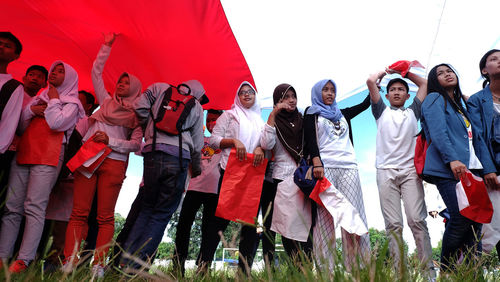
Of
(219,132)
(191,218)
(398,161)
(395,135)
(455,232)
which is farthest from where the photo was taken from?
(219,132)

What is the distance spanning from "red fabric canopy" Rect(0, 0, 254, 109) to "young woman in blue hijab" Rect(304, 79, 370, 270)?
1444 millimetres

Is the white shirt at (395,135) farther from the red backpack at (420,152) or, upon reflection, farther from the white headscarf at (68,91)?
the white headscarf at (68,91)

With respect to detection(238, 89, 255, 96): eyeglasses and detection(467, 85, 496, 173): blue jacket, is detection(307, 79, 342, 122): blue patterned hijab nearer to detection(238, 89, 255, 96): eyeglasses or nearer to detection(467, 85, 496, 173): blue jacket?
detection(238, 89, 255, 96): eyeglasses

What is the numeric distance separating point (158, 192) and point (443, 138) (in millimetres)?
2212

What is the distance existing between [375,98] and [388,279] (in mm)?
2908

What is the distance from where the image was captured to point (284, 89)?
3736 millimetres

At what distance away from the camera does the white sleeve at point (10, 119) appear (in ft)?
9.66

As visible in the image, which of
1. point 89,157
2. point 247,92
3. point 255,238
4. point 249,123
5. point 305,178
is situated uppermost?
point 247,92

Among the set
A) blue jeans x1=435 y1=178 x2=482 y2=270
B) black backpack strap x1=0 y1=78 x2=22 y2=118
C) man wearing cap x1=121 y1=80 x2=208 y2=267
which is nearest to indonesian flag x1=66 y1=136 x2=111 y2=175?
man wearing cap x1=121 y1=80 x2=208 y2=267

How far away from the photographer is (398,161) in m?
3.42

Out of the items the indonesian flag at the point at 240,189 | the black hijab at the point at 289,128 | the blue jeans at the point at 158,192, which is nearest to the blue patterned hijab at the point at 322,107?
the black hijab at the point at 289,128

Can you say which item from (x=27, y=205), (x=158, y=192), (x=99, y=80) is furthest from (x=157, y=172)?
(x=99, y=80)

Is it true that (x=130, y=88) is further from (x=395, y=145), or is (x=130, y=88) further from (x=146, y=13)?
(x=395, y=145)

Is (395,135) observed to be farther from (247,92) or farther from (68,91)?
(68,91)
